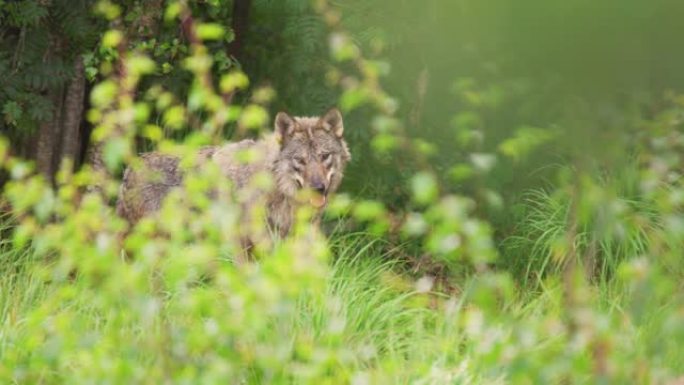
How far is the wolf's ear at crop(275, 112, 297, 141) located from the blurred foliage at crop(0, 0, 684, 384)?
808 millimetres

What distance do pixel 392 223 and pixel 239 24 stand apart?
8.49 feet

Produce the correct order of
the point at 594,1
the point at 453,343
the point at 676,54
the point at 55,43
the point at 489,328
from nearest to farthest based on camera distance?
the point at 594,1, the point at 676,54, the point at 489,328, the point at 453,343, the point at 55,43

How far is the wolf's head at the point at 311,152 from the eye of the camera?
24.9 ft

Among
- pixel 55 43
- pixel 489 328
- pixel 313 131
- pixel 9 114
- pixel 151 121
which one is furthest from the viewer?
pixel 151 121

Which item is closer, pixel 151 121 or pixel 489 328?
pixel 489 328

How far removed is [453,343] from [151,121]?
5.19m

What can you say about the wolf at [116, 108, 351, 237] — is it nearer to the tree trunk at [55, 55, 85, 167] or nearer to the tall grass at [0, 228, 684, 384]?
the tall grass at [0, 228, 684, 384]

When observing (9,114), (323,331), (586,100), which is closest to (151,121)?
(9,114)

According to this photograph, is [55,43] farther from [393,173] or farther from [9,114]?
[393,173]

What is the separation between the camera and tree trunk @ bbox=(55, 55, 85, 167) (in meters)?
9.30

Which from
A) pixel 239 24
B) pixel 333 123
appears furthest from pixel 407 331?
pixel 239 24

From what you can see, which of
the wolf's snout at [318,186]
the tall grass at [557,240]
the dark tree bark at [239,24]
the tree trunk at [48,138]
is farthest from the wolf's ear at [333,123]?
the tree trunk at [48,138]

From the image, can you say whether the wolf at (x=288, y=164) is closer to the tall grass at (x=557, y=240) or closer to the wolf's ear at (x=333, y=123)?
the wolf's ear at (x=333, y=123)

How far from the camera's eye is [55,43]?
8961mm
